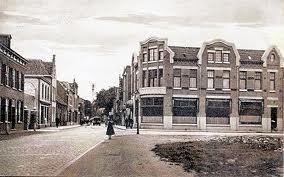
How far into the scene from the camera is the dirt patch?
6.08 m

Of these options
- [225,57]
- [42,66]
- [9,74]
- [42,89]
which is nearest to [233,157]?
[225,57]

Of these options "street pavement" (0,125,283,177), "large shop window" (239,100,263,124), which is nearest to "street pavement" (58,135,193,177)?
"street pavement" (0,125,283,177)

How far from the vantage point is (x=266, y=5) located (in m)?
6.22

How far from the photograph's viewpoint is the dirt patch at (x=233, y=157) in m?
6.08

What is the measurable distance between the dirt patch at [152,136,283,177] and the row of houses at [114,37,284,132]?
260mm

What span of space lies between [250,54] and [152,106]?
1.91m

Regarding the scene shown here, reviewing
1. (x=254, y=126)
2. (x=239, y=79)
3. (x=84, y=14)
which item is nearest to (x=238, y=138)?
(x=254, y=126)

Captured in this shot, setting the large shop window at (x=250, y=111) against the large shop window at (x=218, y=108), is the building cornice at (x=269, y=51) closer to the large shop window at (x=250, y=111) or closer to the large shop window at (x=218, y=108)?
the large shop window at (x=250, y=111)

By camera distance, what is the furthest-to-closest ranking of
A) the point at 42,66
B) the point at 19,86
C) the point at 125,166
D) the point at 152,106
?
the point at 19,86 → the point at 42,66 → the point at 152,106 → the point at 125,166

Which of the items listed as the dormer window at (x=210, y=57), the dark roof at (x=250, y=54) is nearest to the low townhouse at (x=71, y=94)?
the dormer window at (x=210, y=57)

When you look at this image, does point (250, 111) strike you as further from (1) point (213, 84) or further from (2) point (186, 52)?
(2) point (186, 52)

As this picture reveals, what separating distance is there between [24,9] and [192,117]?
287 cm

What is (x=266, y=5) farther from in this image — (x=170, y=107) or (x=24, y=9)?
(x=24, y=9)

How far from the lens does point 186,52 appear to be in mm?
6871
